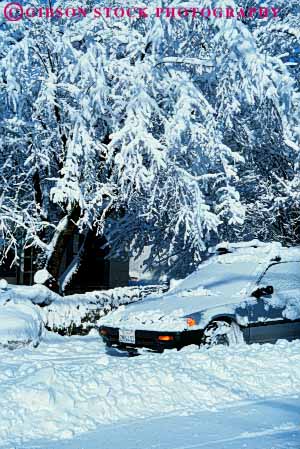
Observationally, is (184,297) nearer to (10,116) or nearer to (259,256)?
(259,256)

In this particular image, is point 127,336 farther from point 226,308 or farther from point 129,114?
point 129,114

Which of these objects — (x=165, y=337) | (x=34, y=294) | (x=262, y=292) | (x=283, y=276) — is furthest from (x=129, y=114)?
(x=165, y=337)

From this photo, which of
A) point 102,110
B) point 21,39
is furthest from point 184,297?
point 21,39

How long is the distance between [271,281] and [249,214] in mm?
6441

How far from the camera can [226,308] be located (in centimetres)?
972

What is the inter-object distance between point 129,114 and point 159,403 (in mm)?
6630

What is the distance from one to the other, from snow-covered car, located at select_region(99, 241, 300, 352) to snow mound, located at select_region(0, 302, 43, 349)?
123 cm

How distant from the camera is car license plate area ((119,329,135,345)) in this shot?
30.9 ft

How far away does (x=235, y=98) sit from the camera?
1336 cm

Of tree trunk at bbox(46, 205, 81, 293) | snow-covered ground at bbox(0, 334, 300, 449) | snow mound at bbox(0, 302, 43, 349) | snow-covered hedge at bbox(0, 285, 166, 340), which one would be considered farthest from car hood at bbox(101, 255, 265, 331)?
tree trunk at bbox(46, 205, 81, 293)

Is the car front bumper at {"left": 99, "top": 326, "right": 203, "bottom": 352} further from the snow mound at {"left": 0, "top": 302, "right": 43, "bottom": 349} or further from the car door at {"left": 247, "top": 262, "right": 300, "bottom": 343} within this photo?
the snow mound at {"left": 0, "top": 302, "right": 43, "bottom": 349}

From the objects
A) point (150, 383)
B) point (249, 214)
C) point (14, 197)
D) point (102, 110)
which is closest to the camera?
point (150, 383)

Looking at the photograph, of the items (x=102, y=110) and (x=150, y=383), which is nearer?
(x=150, y=383)

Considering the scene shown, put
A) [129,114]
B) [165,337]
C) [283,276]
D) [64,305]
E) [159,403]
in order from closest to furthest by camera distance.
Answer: [159,403], [165,337], [283,276], [129,114], [64,305]
